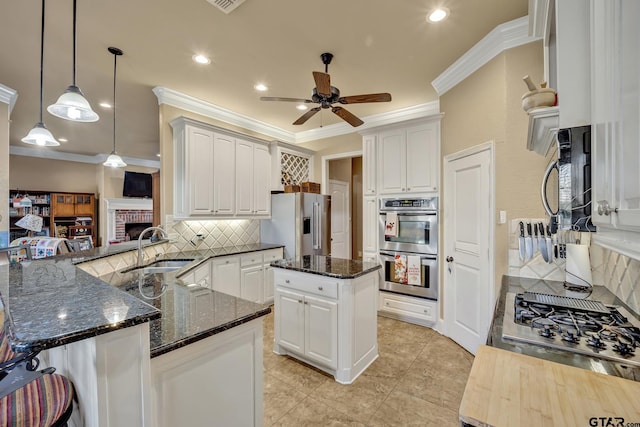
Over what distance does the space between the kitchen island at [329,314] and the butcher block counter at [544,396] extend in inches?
52.0

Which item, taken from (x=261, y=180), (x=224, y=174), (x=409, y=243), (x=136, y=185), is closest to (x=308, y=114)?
(x=224, y=174)

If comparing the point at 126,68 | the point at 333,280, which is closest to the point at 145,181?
the point at 126,68

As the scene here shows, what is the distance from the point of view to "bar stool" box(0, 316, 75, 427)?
86cm

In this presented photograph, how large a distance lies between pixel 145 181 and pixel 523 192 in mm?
8789

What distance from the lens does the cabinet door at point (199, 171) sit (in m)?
3.53

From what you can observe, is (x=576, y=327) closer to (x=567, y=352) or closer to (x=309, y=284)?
(x=567, y=352)

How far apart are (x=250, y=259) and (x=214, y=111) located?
2.21 metres

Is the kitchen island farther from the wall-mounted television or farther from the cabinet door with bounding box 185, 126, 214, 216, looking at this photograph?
the wall-mounted television

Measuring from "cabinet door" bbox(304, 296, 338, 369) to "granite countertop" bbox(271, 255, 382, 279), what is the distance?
0.24 m

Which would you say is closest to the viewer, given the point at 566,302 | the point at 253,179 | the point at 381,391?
the point at 566,302

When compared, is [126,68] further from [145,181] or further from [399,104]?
[145,181]

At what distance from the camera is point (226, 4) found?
2.04 m

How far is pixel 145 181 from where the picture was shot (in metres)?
7.99

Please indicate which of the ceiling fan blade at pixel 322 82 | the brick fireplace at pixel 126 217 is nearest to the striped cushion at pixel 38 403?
the ceiling fan blade at pixel 322 82
